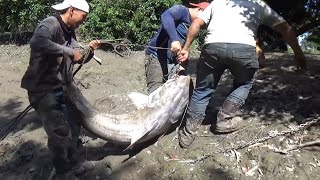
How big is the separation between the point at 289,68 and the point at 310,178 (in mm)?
3579

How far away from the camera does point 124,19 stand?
1156 cm

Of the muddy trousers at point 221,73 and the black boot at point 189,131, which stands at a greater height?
the muddy trousers at point 221,73

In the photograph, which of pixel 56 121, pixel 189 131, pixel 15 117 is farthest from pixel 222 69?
pixel 15 117

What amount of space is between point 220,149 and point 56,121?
190cm

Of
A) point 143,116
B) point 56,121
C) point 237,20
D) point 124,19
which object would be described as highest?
point 237,20

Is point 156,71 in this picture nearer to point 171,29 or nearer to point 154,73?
point 154,73

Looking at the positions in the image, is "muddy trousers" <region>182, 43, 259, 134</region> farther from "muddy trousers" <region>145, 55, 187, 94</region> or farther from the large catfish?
"muddy trousers" <region>145, 55, 187, 94</region>

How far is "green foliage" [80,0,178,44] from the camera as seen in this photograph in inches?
449

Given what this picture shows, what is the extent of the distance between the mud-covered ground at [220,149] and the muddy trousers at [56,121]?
48 cm

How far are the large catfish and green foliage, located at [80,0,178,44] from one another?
632 cm

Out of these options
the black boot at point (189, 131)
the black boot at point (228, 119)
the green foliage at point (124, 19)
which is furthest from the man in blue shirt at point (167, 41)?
the green foliage at point (124, 19)

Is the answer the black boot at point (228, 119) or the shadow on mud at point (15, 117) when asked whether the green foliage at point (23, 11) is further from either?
the black boot at point (228, 119)

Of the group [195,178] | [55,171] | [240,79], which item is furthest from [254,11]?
[55,171]

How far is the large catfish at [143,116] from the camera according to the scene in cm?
496
